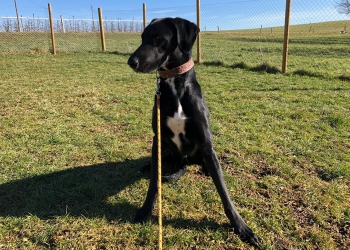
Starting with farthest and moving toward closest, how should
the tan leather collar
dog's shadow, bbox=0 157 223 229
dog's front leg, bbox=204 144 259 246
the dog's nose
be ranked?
→ dog's shadow, bbox=0 157 223 229, the tan leather collar, dog's front leg, bbox=204 144 259 246, the dog's nose

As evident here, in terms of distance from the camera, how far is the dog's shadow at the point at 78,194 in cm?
238

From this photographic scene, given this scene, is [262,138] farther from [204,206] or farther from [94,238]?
[94,238]

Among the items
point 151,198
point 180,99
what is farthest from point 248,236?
point 180,99

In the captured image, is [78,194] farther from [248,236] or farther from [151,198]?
[248,236]

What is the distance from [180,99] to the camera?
7.49 feet

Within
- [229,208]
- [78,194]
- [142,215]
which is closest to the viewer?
[229,208]

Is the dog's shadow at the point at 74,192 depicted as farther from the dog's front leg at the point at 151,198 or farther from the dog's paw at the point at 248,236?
the dog's paw at the point at 248,236

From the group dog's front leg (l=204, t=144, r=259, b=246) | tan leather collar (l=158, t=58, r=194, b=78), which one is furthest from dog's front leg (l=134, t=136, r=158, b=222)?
tan leather collar (l=158, t=58, r=194, b=78)

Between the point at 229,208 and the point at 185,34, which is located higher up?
the point at 185,34

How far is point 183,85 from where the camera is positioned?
229cm

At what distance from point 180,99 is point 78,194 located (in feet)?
4.27

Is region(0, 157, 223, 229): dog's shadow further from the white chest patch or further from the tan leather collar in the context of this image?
the tan leather collar

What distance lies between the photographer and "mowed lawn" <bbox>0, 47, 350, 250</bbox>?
2172 millimetres

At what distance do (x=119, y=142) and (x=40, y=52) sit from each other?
465 inches
